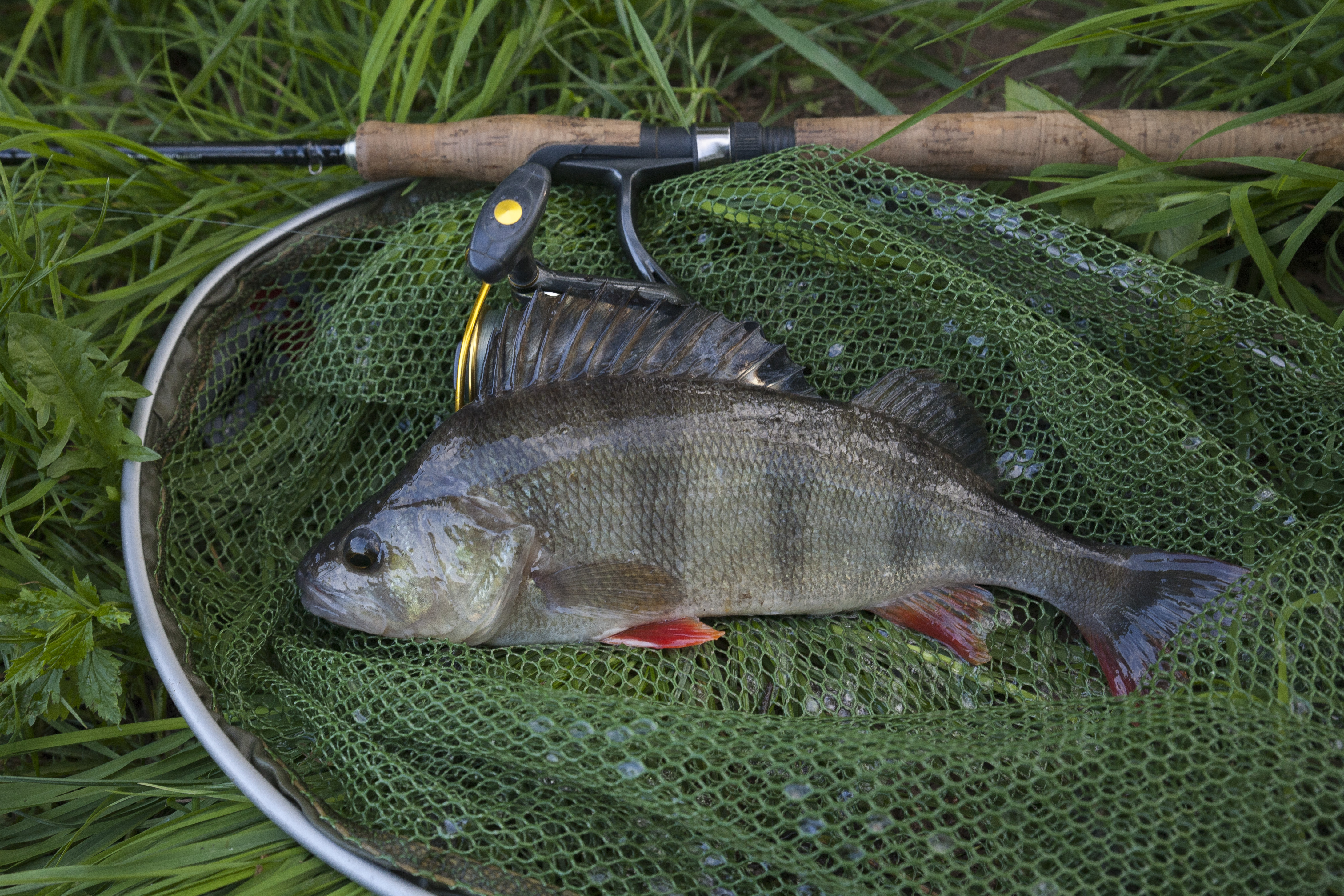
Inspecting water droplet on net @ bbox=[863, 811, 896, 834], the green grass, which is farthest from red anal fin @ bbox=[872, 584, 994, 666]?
the green grass

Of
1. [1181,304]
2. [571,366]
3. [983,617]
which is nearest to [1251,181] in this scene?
[1181,304]

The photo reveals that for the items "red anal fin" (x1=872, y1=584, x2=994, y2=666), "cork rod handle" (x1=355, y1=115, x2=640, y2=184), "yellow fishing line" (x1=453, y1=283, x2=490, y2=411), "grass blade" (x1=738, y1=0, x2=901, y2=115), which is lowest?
"red anal fin" (x1=872, y1=584, x2=994, y2=666)

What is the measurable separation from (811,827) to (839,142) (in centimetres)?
213

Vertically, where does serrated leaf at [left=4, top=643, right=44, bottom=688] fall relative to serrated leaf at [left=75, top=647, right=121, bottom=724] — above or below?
above

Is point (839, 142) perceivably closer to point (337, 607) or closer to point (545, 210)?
point (545, 210)

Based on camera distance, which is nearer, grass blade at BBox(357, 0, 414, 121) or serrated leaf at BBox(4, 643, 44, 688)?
serrated leaf at BBox(4, 643, 44, 688)

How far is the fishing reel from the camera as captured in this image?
90.6 inches

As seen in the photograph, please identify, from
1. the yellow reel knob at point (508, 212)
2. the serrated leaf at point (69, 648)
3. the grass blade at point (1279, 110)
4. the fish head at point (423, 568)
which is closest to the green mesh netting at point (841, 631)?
the fish head at point (423, 568)

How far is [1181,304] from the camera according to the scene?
2.43 meters

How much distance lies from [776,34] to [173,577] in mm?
2924

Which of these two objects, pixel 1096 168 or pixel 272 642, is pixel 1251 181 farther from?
pixel 272 642

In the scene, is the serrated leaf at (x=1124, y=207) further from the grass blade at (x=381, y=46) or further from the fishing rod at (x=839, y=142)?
the grass blade at (x=381, y=46)

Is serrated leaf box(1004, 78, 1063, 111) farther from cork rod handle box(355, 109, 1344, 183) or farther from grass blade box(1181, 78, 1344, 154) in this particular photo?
grass blade box(1181, 78, 1344, 154)

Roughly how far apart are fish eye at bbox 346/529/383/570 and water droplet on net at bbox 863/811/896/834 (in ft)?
4.81
